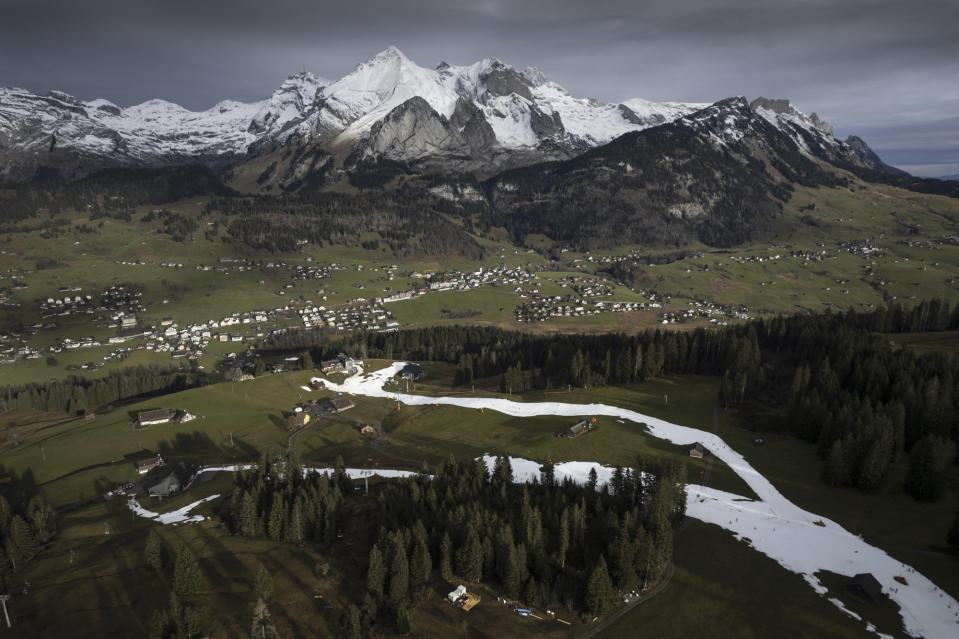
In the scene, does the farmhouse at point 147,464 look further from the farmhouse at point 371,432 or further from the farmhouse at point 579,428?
the farmhouse at point 579,428

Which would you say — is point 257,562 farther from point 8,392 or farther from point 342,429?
point 8,392

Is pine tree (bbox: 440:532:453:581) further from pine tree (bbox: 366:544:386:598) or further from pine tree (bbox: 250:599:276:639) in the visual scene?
pine tree (bbox: 250:599:276:639)

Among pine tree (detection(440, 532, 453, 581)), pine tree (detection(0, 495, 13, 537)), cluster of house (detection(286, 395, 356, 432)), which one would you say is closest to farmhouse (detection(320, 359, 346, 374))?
cluster of house (detection(286, 395, 356, 432))

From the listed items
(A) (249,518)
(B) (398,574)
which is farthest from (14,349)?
(B) (398,574)

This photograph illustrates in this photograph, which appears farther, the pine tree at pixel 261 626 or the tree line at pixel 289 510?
the tree line at pixel 289 510

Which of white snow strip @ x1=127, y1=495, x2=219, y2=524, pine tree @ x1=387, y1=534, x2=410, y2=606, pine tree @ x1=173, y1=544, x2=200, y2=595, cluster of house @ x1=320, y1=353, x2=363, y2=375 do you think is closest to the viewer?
pine tree @ x1=387, y1=534, x2=410, y2=606

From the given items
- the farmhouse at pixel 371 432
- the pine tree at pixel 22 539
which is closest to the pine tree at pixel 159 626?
the pine tree at pixel 22 539

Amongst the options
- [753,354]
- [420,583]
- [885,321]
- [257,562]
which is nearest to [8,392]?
[257,562]
